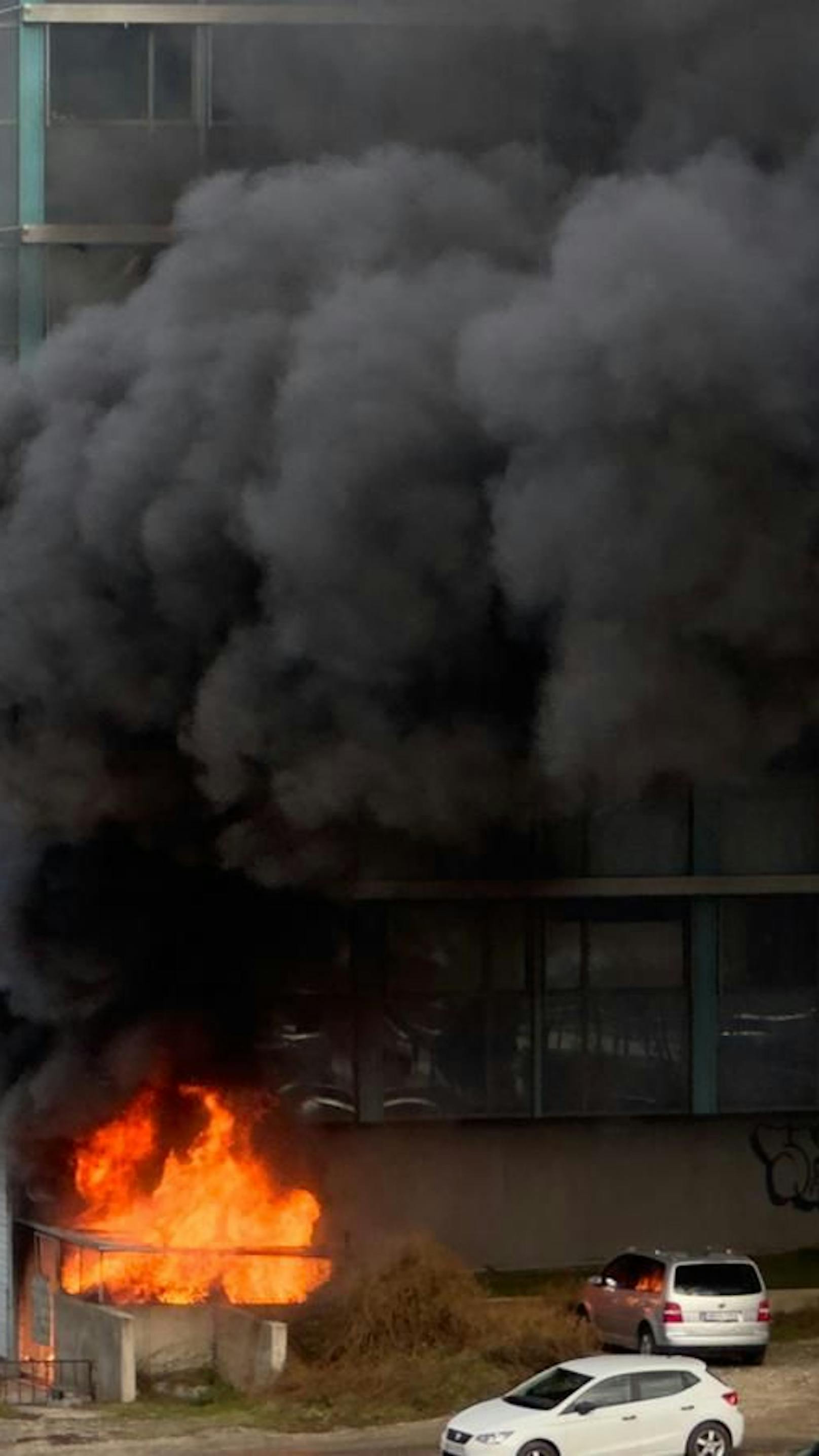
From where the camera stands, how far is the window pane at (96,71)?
41938 mm

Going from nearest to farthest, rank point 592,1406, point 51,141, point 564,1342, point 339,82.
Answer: point 592,1406, point 564,1342, point 339,82, point 51,141

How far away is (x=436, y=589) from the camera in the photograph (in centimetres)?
3612

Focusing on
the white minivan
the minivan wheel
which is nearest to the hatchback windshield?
the minivan wheel

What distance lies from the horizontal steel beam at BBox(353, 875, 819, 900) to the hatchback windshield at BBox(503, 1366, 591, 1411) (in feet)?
37.9

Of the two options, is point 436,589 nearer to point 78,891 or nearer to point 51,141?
point 78,891

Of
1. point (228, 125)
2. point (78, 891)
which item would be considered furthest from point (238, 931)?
point (228, 125)

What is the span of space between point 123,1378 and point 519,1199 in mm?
8151

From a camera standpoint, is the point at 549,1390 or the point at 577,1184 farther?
the point at 577,1184

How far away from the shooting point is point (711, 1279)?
3538 centimetres

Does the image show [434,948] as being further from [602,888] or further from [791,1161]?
[791,1161]

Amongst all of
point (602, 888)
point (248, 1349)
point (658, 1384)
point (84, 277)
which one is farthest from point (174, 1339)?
point (84, 277)

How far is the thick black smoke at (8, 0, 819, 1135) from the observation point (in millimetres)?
33500

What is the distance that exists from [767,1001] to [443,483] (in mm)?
10758

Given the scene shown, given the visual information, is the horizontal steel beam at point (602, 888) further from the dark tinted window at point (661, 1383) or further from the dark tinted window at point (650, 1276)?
the dark tinted window at point (661, 1383)
